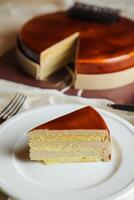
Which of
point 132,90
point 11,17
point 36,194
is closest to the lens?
point 36,194

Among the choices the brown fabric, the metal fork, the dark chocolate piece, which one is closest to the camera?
the metal fork

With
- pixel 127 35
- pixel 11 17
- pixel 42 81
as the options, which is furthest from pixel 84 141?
→ pixel 11 17

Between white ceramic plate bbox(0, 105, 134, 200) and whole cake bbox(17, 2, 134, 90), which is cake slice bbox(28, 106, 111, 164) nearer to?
white ceramic plate bbox(0, 105, 134, 200)

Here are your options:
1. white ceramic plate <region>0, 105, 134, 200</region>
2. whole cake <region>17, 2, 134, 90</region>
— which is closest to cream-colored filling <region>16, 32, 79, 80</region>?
whole cake <region>17, 2, 134, 90</region>

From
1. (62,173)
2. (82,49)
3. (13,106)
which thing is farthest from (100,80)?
(62,173)

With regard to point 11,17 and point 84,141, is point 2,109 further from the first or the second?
point 11,17

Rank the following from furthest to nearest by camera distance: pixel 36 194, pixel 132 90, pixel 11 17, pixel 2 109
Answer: pixel 11 17 → pixel 132 90 → pixel 2 109 → pixel 36 194

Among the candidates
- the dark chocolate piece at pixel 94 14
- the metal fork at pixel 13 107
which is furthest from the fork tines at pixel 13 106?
the dark chocolate piece at pixel 94 14

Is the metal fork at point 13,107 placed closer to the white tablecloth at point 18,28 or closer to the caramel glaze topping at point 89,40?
the white tablecloth at point 18,28
